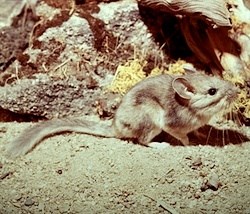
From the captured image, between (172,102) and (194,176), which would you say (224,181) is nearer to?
(194,176)

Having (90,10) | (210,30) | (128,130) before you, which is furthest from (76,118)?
(210,30)

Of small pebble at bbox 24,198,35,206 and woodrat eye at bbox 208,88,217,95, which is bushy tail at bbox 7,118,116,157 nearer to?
small pebble at bbox 24,198,35,206

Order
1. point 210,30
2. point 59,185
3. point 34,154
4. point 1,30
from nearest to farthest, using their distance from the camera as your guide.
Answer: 1. point 59,185
2. point 34,154
3. point 210,30
4. point 1,30

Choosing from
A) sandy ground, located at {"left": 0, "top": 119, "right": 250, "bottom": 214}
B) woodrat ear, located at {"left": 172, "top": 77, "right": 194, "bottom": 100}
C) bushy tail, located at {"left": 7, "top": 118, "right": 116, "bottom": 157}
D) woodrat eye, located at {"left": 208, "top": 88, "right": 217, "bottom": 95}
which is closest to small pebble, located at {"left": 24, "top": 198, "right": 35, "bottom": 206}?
sandy ground, located at {"left": 0, "top": 119, "right": 250, "bottom": 214}

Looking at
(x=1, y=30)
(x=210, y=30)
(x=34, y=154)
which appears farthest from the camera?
(x=1, y=30)

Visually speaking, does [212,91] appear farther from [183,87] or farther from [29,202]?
[29,202]

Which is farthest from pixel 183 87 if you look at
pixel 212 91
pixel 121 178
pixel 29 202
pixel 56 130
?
pixel 29 202

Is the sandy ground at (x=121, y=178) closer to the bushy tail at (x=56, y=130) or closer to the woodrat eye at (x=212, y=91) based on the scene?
the bushy tail at (x=56, y=130)
